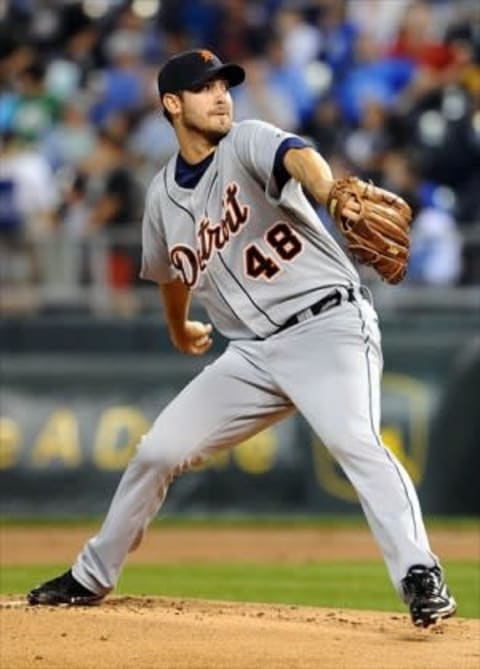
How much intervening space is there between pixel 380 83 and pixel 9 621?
9.92 metres

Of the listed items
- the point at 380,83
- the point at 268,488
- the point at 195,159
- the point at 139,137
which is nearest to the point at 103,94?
the point at 139,137

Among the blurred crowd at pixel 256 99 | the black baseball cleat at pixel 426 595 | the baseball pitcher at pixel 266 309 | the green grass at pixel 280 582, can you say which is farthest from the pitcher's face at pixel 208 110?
the blurred crowd at pixel 256 99

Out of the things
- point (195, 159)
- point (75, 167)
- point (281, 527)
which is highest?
point (195, 159)

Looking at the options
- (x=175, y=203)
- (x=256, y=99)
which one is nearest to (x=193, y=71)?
(x=175, y=203)

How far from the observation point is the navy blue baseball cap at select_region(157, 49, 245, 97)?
6.38m

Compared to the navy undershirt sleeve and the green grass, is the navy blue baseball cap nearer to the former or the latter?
the navy undershirt sleeve

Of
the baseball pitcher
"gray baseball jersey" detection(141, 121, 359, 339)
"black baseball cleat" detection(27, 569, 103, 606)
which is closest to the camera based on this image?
the baseball pitcher

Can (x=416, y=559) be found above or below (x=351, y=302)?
below

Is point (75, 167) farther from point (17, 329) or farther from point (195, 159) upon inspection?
point (195, 159)

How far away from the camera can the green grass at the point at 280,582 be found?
848 cm

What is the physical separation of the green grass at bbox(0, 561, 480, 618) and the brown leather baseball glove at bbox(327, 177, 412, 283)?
90.9 inches

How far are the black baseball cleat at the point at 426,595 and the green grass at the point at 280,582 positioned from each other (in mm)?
1818

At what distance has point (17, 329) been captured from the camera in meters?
13.6

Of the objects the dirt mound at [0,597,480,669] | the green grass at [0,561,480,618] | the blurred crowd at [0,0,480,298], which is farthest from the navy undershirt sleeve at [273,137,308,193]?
the blurred crowd at [0,0,480,298]
